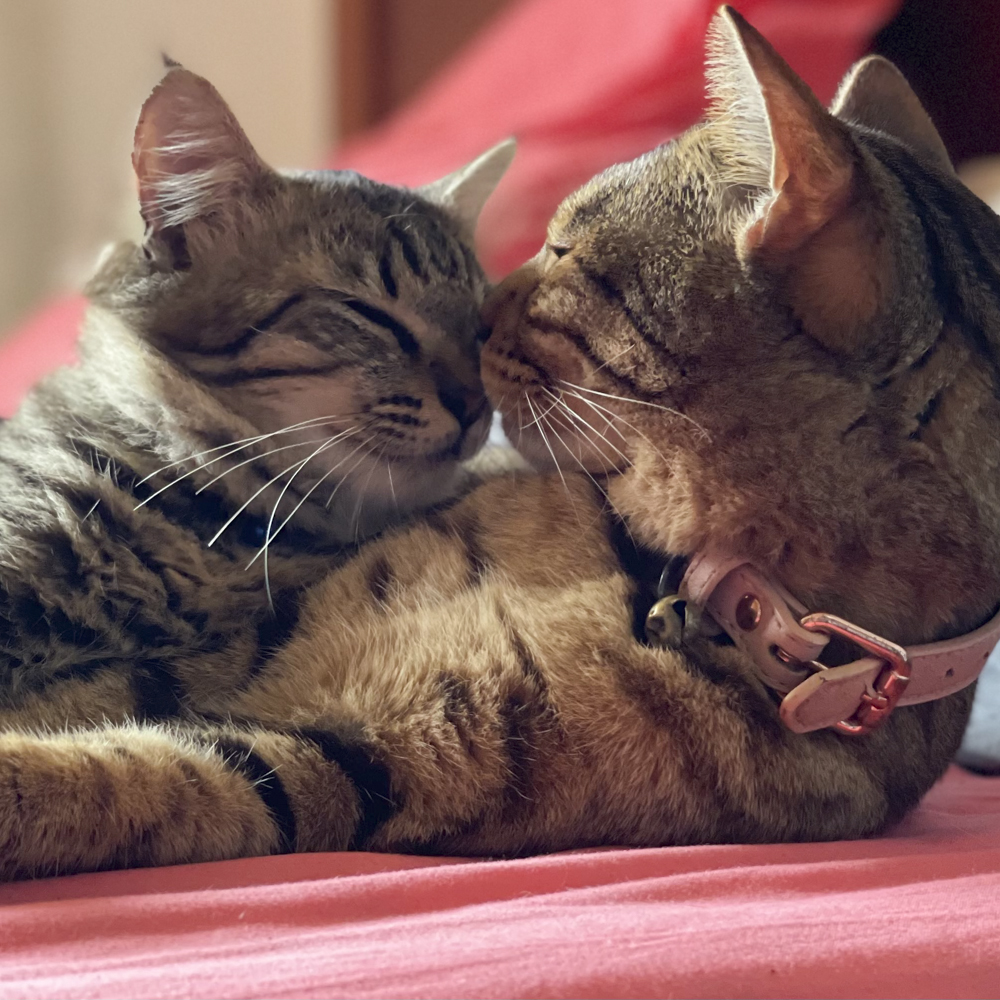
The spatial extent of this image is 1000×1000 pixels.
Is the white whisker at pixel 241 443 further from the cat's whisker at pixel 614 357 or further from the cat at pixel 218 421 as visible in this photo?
the cat's whisker at pixel 614 357

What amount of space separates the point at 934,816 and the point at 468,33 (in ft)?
8.44

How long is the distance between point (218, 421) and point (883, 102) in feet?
2.50

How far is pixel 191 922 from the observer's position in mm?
616

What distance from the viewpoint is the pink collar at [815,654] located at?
0.78 meters

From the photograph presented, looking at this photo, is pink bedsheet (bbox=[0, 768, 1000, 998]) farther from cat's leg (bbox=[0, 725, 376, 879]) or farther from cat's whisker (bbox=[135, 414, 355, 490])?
cat's whisker (bbox=[135, 414, 355, 490])

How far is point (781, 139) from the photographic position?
2.48 feet

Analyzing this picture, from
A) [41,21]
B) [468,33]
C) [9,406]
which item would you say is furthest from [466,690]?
[41,21]

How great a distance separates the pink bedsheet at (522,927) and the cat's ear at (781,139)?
479mm

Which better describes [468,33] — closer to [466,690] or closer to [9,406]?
[9,406]

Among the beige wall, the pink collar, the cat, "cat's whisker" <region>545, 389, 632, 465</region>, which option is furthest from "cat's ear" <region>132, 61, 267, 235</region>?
the beige wall

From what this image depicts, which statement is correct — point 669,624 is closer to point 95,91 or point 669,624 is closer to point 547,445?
point 547,445

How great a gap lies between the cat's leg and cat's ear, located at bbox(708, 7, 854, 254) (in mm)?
527

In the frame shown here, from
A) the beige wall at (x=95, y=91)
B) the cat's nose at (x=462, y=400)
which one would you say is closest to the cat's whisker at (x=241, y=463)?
the cat's nose at (x=462, y=400)

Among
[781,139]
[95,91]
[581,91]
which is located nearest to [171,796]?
[781,139]
